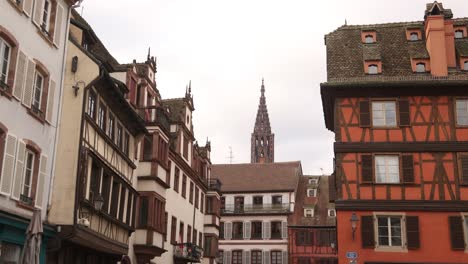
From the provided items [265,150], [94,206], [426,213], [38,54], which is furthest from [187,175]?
[265,150]

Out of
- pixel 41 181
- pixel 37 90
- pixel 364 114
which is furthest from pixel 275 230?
pixel 37 90

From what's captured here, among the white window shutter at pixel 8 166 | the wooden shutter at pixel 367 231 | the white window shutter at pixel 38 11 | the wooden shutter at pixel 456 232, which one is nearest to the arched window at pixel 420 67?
the wooden shutter at pixel 456 232

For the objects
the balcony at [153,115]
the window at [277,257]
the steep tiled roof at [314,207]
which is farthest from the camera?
the window at [277,257]

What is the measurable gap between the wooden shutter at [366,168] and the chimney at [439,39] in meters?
5.50

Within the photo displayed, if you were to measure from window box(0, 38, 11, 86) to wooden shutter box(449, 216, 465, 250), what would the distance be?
66.6ft

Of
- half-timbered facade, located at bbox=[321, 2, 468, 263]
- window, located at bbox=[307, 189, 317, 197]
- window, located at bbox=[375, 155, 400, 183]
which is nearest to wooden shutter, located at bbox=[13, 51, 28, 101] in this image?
half-timbered facade, located at bbox=[321, 2, 468, 263]

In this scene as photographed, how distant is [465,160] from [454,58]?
222 inches

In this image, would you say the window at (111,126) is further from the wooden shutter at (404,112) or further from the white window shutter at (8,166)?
the wooden shutter at (404,112)

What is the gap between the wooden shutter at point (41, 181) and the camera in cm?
1822

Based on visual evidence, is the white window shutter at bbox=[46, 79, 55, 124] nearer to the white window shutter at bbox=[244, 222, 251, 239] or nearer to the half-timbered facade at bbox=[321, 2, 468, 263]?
the half-timbered facade at bbox=[321, 2, 468, 263]

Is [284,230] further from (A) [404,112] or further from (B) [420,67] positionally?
(A) [404,112]

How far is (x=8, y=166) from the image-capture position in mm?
16281

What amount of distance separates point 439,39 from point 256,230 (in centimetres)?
3990

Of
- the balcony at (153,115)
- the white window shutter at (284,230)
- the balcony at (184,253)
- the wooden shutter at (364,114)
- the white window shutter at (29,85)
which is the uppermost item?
the balcony at (153,115)
